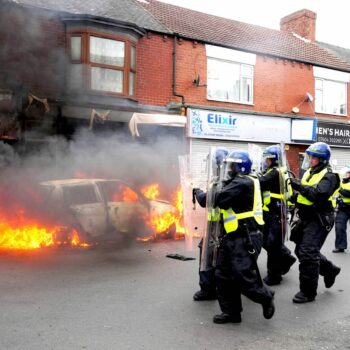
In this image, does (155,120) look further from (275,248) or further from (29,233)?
(275,248)

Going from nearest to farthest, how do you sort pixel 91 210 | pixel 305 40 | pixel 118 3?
pixel 91 210, pixel 118 3, pixel 305 40

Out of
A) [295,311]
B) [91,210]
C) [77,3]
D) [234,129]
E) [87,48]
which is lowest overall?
[295,311]

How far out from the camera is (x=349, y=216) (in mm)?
8289

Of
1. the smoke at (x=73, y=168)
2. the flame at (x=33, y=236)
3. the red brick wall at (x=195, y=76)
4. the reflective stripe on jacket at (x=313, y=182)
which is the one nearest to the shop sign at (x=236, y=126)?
the red brick wall at (x=195, y=76)

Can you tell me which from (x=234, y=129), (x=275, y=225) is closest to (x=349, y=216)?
(x=275, y=225)

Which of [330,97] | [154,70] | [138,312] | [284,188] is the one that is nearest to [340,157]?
[330,97]

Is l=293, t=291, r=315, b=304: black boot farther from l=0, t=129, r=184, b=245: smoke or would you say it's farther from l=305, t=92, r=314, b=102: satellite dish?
l=305, t=92, r=314, b=102: satellite dish

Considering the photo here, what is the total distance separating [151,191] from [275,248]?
4353mm

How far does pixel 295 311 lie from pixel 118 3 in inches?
471

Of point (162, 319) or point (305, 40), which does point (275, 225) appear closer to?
point (162, 319)

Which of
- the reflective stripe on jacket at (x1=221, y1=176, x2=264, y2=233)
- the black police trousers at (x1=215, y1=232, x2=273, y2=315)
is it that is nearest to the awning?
the reflective stripe on jacket at (x1=221, y1=176, x2=264, y2=233)

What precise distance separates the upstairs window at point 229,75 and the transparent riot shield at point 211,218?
10.2 metres

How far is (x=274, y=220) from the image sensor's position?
18.7ft

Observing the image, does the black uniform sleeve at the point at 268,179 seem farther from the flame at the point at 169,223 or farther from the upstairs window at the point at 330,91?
the upstairs window at the point at 330,91
